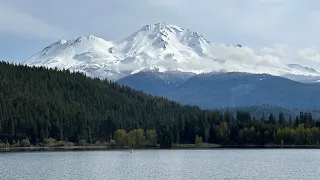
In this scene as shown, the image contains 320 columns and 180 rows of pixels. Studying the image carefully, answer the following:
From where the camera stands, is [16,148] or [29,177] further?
[16,148]

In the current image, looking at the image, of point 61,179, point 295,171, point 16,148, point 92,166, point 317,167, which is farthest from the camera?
point 16,148

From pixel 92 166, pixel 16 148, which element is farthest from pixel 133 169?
pixel 16 148

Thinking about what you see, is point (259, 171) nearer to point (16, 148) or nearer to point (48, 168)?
point (48, 168)

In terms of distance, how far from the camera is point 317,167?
10212 centimetres

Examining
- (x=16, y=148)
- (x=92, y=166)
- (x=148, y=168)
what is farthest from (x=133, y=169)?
(x=16, y=148)

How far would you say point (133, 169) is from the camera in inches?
4119

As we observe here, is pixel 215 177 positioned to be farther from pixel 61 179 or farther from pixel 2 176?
pixel 2 176

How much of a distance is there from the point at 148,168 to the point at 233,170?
15164 millimetres

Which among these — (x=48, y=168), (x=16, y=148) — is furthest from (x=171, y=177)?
(x=16, y=148)

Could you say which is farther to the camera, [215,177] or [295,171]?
[295,171]

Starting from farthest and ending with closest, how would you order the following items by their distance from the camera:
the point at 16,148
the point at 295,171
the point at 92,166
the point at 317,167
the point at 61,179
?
the point at 16,148, the point at 92,166, the point at 317,167, the point at 295,171, the point at 61,179

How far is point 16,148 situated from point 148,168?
3995 inches

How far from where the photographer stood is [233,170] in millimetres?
98312

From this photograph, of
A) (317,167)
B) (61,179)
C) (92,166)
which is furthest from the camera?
(92,166)
